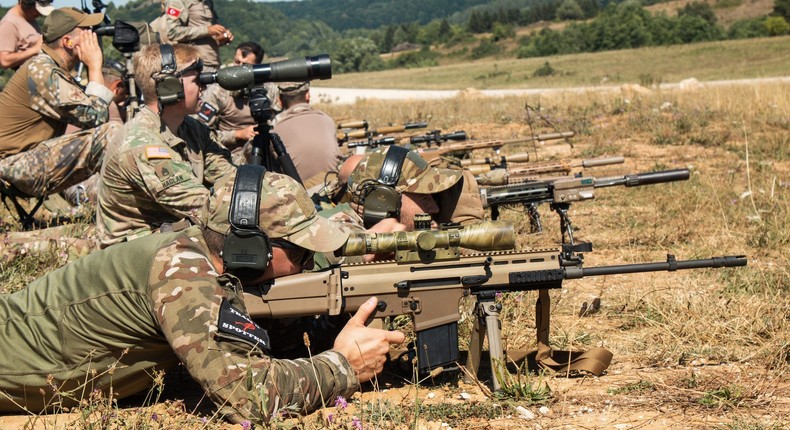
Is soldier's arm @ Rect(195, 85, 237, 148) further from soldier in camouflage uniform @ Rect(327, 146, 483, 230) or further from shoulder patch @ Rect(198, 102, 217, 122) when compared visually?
soldier in camouflage uniform @ Rect(327, 146, 483, 230)

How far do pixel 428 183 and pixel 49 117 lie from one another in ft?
12.7

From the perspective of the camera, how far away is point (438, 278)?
4.03m

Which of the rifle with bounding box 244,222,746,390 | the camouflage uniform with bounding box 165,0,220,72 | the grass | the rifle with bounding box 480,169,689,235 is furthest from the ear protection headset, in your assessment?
the grass

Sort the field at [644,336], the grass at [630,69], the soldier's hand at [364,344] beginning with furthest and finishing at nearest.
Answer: the grass at [630,69] < the soldier's hand at [364,344] < the field at [644,336]

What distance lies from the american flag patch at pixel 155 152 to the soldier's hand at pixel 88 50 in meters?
2.41

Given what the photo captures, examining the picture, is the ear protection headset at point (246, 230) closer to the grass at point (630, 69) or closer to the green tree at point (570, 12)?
the grass at point (630, 69)

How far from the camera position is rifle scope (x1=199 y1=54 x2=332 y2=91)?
5004mm

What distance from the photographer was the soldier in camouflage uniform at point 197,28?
31.0 feet

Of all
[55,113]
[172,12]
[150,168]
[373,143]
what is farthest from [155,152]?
[172,12]

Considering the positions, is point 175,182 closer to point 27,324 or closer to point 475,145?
point 27,324

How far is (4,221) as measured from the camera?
751 cm

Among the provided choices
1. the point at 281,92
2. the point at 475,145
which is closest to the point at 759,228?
the point at 475,145

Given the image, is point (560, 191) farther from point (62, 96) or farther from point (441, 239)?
point (62, 96)

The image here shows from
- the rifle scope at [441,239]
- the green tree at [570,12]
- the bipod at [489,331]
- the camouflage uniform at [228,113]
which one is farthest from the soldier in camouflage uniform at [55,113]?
the green tree at [570,12]
